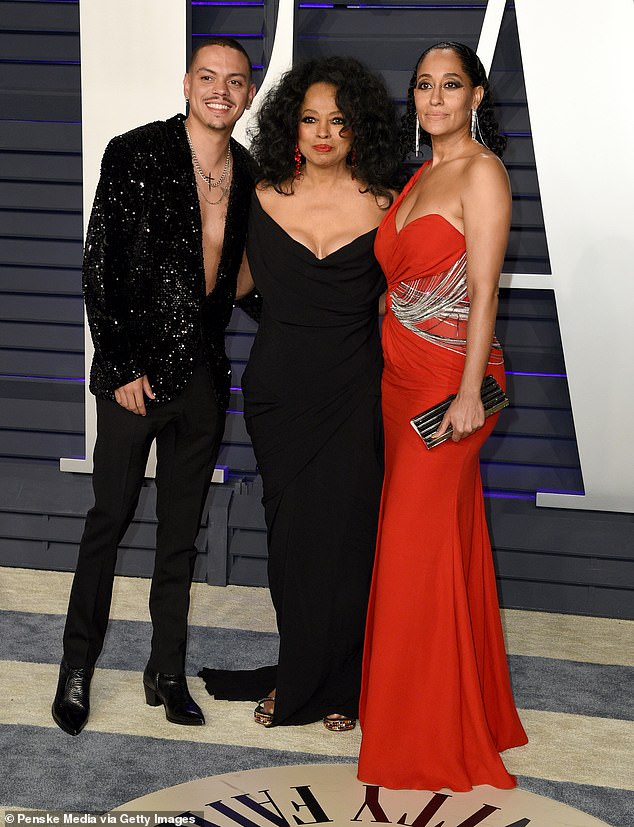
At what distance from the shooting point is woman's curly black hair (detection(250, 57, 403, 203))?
8.82 feet

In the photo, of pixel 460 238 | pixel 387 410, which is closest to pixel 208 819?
pixel 387 410

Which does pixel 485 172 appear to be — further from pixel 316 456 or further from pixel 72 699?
pixel 72 699

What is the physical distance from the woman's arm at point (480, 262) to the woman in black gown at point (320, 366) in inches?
Result: 13.8

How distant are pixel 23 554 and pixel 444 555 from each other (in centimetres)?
227

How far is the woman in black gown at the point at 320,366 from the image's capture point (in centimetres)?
270

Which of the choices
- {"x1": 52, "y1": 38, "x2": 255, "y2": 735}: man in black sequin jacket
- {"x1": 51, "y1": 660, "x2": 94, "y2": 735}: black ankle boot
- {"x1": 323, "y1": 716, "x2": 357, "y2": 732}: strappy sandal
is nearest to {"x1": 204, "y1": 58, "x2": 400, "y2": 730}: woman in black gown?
{"x1": 323, "y1": 716, "x2": 357, "y2": 732}: strappy sandal

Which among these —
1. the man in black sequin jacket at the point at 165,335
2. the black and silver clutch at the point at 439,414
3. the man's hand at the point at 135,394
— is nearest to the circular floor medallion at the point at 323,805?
the man in black sequin jacket at the point at 165,335

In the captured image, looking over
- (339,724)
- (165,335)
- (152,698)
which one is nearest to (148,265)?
(165,335)

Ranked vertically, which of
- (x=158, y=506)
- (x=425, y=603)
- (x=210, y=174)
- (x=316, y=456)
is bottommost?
(x=425, y=603)

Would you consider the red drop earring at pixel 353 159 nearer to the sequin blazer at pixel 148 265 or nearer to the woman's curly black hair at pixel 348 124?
the woman's curly black hair at pixel 348 124

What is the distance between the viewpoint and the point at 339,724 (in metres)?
2.78

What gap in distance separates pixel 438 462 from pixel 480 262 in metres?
0.50

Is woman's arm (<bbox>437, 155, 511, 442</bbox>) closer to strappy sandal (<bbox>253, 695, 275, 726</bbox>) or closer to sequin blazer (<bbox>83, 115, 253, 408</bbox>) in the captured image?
sequin blazer (<bbox>83, 115, 253, 408</bbox>)

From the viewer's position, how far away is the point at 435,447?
251cm
